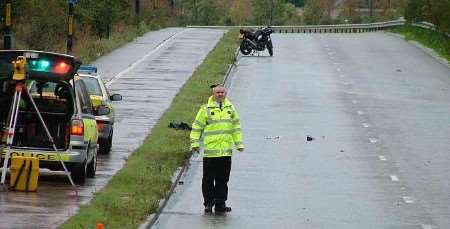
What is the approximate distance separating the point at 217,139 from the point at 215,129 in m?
0.16

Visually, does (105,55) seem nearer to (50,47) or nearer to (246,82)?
(50,47)

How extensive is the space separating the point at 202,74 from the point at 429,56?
49.1 feet

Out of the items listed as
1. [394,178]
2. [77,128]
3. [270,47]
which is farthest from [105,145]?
[270,47]

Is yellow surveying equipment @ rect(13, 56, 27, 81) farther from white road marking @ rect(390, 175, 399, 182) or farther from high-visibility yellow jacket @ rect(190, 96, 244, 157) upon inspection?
white road marking @ rect(390, 175, 399, 182)

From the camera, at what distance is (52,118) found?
1908cm

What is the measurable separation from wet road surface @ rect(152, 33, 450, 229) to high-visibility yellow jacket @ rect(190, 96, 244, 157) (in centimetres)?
95

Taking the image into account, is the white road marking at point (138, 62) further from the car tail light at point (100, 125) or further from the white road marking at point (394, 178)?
the white road marking at point (394, 178)

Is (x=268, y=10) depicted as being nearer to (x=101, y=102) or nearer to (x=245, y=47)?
(x=245, y=47)

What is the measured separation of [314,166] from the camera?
23.0 meters

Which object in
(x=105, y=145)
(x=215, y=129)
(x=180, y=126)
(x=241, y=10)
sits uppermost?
(x=215, y=129)

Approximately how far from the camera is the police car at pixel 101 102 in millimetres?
22828

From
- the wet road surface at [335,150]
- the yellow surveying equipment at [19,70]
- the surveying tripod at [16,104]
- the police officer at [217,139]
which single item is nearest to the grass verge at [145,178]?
the wet road surface at [335,150]

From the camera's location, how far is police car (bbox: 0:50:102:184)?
1817cm

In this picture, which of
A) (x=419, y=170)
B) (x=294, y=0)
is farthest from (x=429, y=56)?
(x=294, y=0)
